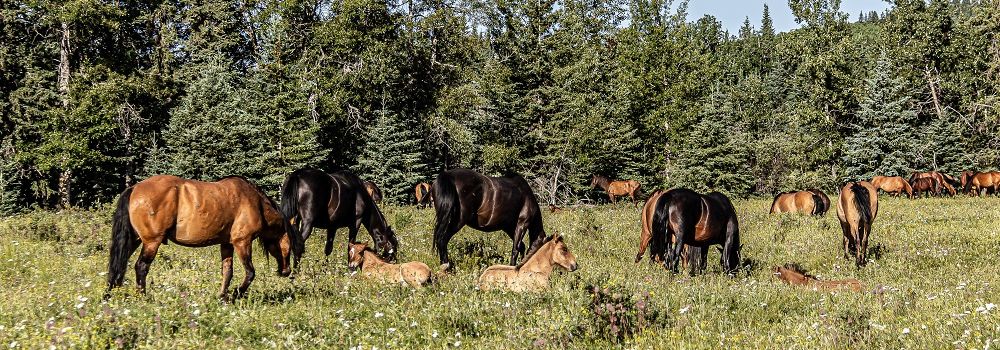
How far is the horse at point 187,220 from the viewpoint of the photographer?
728 centimetres

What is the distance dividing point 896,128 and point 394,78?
3230 cm

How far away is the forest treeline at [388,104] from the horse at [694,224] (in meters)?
23.8

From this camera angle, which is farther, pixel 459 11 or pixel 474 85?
pixel 459 11

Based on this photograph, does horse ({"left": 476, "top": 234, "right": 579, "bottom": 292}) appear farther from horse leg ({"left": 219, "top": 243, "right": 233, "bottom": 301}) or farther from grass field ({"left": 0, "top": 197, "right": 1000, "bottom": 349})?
horse leg ({"left": 219, "top": 243, "right": 233, "bottom": 301})

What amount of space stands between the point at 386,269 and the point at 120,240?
3.53m

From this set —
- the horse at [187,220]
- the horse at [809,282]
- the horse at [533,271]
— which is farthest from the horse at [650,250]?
the horse at [187,220]

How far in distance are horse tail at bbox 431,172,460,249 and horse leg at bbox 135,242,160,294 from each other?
4.95m

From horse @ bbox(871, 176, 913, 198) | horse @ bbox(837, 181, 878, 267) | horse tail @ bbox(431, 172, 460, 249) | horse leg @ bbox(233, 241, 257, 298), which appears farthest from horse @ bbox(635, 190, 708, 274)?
A: horse @ bbox(871, 176, 913, 198)

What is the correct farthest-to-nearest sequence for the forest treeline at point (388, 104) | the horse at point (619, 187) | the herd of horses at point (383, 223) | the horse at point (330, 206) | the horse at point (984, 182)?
the horse at point (619, 187) → the horse at point (984, 182) → the forest treeline at point (388, 104) → the horse at point (330, 206) → the herd of horses at point (383, 223)

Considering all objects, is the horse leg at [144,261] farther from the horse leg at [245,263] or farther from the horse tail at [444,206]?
the horse tail at [444,206]

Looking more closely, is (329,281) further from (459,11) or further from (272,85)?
(459,11)

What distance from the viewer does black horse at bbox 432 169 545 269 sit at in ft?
38.3

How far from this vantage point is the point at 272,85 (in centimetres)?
3556

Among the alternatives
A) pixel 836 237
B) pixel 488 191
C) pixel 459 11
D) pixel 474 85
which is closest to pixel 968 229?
pixel 836 237
